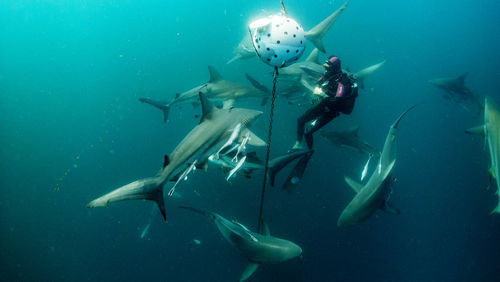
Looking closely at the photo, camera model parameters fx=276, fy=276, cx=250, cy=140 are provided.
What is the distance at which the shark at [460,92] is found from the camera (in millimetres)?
10914

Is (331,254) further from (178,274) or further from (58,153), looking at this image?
(58,153)

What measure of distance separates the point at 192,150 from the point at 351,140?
17.1 feet

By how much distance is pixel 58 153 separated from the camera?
15602mm

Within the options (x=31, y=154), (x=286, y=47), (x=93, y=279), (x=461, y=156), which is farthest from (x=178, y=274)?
(x=461, y=156)

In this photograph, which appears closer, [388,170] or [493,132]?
[493,132]

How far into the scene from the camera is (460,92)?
1112cm

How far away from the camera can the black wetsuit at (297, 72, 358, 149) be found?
5355 mm

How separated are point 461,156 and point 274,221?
45.4ft

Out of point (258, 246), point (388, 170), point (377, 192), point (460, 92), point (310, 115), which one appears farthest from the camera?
point (460, 92)

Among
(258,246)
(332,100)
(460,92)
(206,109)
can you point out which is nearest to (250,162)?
(206,109)

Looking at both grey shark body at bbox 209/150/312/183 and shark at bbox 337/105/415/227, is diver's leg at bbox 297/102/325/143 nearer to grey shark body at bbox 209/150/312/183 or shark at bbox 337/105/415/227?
grey shark body at bbox 209/150/312/183

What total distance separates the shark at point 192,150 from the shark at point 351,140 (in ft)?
11.3

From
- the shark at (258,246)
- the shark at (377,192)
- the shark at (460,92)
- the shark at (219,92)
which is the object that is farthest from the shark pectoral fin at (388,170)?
the shark at (460,92)

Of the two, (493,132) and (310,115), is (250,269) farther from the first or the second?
(493,132)
